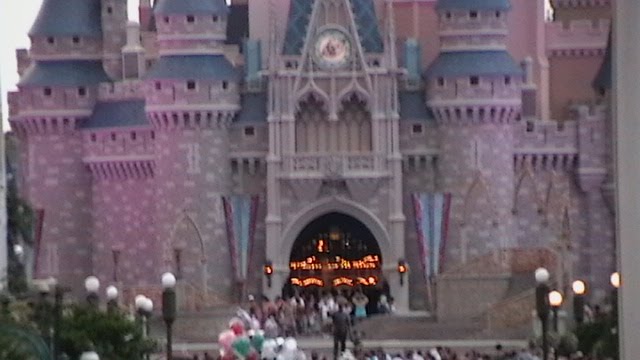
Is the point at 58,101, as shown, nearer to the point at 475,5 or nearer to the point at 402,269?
the point at 402,269

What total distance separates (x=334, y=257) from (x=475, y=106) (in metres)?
5.35

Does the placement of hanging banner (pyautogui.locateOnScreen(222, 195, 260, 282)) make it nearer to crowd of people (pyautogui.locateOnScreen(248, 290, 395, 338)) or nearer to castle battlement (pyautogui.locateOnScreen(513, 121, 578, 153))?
crowd of people (pyautogui.locateOnScreen(248, 290, 395, 338))

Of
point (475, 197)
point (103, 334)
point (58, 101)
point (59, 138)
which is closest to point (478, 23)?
point (475, 197)

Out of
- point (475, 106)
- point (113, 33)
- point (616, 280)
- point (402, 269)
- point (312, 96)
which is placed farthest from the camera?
point (113, 33)

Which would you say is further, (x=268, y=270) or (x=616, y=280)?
(x=268, y=270)

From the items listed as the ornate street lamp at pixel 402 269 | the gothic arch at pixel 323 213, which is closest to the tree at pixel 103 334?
the ornate street lamp at pixel 402 269

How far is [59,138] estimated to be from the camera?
7556 cm

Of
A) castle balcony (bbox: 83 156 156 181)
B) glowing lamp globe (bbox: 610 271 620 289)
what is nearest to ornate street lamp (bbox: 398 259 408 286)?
Result: castle balcony (bbox: 83 156 156 181)

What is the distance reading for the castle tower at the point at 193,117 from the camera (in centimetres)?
7138

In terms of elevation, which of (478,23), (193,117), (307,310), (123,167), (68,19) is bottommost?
(307,310)

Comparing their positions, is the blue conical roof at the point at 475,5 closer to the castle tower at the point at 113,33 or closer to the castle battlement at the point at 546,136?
the castle battlement at the point at 546,136

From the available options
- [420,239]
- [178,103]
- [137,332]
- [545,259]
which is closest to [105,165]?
[178,103]

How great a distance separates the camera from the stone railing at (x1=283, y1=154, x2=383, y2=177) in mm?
71250

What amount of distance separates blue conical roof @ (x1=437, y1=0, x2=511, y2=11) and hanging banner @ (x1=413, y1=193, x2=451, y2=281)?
4.50 metres
